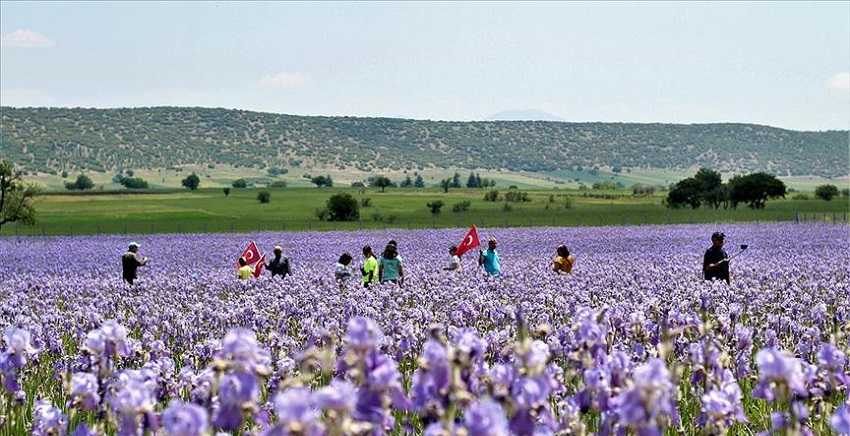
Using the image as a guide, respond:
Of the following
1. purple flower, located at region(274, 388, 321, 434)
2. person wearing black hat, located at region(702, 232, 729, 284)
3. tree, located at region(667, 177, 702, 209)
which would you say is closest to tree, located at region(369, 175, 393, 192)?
tree, located at region(667, 177, 702, 209)

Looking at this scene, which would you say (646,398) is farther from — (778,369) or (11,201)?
(11,201)

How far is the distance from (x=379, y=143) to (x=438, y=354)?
527 feet

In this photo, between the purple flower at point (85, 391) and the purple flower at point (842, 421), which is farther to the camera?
the purple flower at point (85, 391)

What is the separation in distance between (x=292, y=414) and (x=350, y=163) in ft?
489

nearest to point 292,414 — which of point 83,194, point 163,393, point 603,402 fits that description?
point 603,402

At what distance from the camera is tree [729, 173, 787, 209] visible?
64988 millimetres

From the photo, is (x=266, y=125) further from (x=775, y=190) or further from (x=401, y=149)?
(x=775, y=190)

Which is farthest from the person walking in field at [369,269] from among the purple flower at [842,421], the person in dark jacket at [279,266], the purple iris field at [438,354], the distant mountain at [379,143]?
the distant mountain at [379,143]

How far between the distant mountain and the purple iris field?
12186 cm

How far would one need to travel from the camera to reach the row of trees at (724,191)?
65.1 meters

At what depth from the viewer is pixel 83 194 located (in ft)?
264

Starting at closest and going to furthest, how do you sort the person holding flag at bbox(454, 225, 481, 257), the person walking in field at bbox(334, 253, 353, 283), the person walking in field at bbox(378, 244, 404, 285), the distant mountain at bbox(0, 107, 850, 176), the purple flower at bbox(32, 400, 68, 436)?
the purple flower at bbox(32, 400, 68, 436)
the person walking in field at bbox(378, 244, 404, 285)
the person walking in field at bbox(334, 253, 353, 283)
the person holding flag at bbox(454, 225, 481, 257)
the distant mountain at bbox(0, 107, 850, 176)

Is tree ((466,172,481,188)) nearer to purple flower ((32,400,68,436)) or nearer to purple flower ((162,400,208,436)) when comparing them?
purple flower ((32,400,68,436))

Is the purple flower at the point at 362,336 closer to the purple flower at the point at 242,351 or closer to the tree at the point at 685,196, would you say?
the purple flower at the point at 242,351
